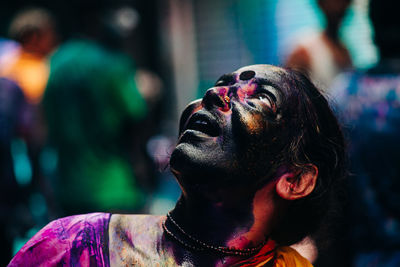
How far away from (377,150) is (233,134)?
2.99 feet

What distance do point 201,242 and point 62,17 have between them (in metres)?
5.77

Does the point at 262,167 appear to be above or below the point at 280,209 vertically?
above

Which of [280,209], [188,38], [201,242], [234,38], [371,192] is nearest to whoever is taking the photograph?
[201,242]

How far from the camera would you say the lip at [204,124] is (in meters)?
1.64

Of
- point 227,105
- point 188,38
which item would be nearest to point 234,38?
point 188,38

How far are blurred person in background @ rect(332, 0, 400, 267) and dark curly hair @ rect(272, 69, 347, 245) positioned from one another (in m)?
0.37

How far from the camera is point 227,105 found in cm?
169

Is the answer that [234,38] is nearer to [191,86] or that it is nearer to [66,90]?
[191,86]

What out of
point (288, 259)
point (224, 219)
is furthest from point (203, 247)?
point (288, 259)

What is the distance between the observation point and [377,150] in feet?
7.29

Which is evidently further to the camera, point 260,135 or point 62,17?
point 62,17

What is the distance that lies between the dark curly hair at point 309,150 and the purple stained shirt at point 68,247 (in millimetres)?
626

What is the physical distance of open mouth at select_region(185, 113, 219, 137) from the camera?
1.64m

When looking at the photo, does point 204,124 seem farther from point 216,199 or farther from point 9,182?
point 9,182
